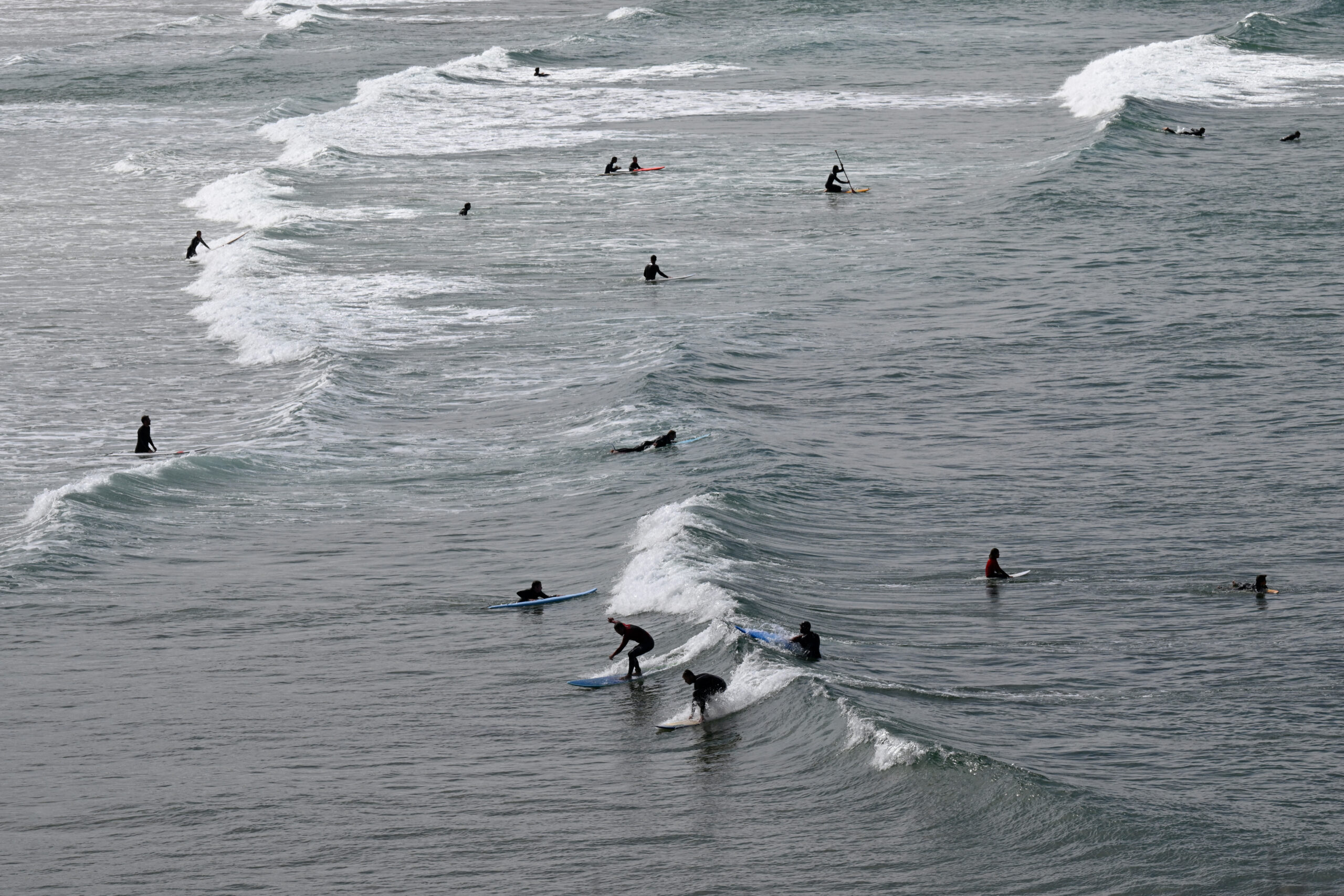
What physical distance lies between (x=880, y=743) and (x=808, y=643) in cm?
267

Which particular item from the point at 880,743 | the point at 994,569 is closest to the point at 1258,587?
the point at 994,569

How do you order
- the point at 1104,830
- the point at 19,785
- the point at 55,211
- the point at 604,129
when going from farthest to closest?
1. the point at 604,129
2. the point at 55,211
3. the point at 19,785
4. the point at 1104,830

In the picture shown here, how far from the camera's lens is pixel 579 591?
23.4m

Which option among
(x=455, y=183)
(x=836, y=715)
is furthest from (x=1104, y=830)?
(x=455, y=183)

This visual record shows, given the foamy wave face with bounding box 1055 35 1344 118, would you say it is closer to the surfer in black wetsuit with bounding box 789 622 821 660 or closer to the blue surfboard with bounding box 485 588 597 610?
the blue surfboard with bounding box 485 588 597 610

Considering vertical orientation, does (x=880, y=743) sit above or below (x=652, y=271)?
below

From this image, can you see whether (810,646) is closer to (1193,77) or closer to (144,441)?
(144,441)

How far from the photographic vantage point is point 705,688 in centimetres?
1873

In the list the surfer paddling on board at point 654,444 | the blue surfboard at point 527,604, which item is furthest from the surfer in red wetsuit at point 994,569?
the surfer paddling on board at point 654,444

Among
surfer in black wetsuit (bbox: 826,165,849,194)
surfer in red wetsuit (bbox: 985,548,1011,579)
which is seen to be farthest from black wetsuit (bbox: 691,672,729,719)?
surfer in black wetsuit (bbox: 826,165,849,194)

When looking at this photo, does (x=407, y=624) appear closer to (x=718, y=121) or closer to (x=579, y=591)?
(x=579, y=591)

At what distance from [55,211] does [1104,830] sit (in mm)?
46447

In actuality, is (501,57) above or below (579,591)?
above

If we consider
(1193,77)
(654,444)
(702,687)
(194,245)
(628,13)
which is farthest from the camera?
(628,13)
